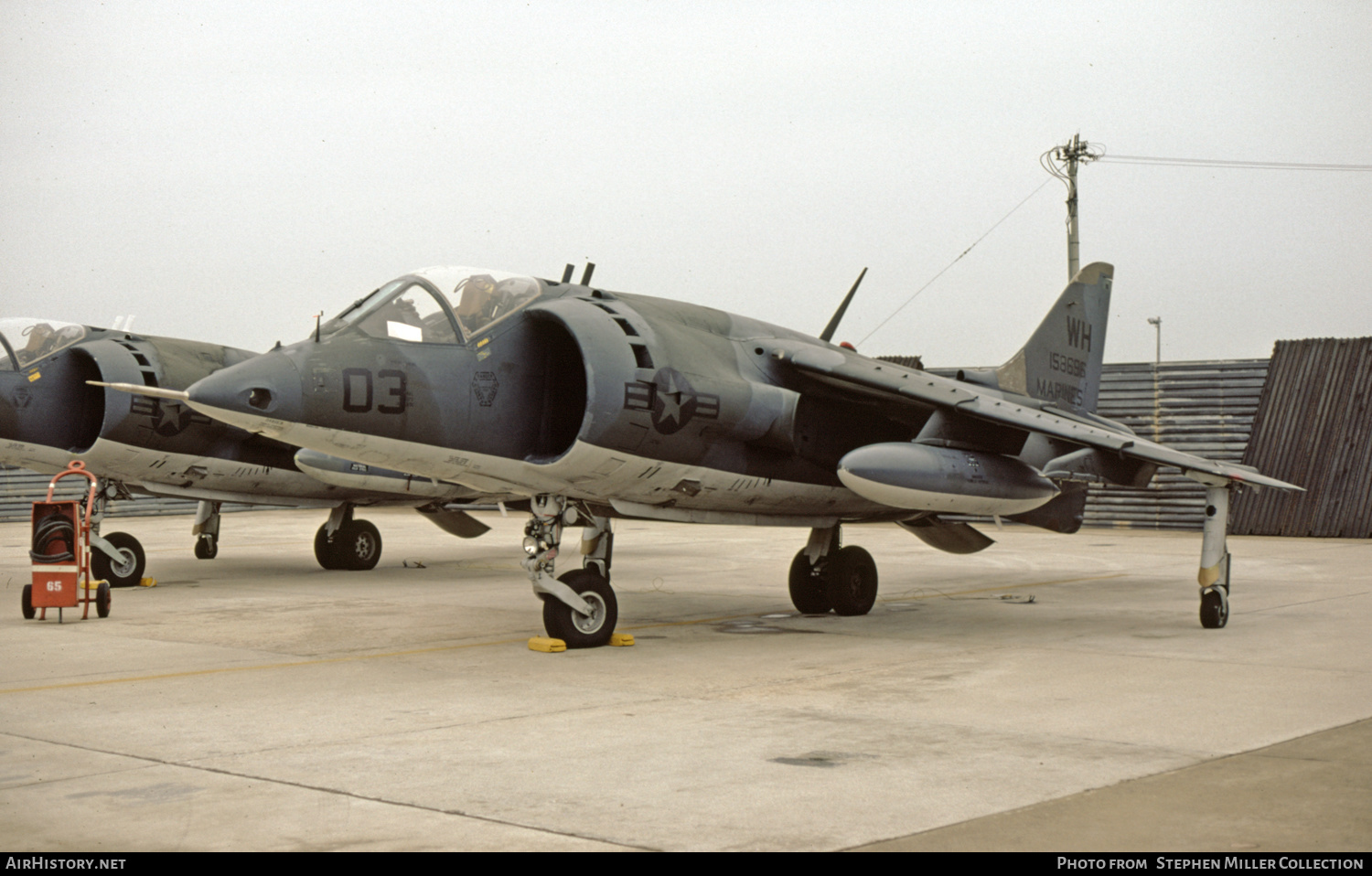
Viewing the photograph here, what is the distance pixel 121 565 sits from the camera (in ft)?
49.0

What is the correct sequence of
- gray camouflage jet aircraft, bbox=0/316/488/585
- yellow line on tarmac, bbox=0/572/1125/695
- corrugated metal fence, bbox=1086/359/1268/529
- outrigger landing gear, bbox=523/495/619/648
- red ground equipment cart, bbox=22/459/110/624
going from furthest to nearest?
corrugated metal fence, bbox=1086/359/1268/529
gray camouflage jet aircraft, bbox=0/316/488/585
red ground equipment cart, bbox=22/459/110/624
outrigger landing gear, bbox=523/495/619/648
yellow line on tarmac, bbox=0/572/1125/695

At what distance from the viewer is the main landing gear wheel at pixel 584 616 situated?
9.48 meters

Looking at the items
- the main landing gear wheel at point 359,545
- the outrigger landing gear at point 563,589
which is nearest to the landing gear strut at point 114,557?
the main landing gear wheel at point 359,545

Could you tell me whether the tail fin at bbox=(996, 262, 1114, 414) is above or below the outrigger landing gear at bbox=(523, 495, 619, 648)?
above

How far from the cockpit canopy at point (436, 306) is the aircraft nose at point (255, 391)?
25.7 inches

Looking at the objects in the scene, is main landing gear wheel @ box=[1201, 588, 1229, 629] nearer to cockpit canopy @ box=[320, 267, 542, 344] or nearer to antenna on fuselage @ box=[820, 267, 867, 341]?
antenna on fuselage @ box=[820, 267, 867, 341]

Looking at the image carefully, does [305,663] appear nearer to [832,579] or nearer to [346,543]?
[832,579]

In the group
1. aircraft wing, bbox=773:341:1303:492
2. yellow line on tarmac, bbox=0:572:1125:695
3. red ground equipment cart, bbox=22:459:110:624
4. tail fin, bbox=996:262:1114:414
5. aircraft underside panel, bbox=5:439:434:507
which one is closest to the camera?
yellow line on tarmac, bbox=0:572:1125:695

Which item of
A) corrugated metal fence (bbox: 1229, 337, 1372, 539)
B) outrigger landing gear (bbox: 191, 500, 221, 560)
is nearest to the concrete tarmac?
outrigger landing gear (bbox: 191, 500, 221, 560)

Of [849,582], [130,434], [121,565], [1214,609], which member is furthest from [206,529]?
[1214,609]

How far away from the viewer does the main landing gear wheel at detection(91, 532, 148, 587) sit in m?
14.9

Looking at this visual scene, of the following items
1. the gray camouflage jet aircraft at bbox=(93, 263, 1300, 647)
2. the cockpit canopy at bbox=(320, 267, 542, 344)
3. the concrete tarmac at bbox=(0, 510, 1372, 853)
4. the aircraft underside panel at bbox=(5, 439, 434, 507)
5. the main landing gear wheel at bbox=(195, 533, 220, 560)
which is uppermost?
the cockpit canopy at bbox=(320, 267, 542, 344)

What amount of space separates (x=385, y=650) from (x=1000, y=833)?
642 cm

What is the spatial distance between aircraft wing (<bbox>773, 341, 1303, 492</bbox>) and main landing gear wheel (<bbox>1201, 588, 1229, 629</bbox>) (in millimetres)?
957
